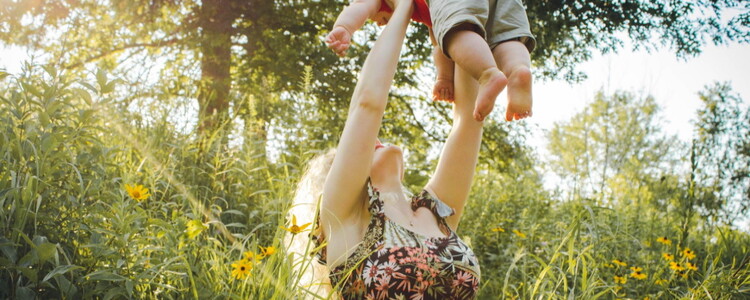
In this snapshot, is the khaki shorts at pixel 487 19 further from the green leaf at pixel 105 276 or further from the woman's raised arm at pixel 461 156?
the green leaf at pixel 105 276

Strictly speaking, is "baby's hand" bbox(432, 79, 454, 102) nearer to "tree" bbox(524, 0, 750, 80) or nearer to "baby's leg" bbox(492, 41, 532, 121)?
"baby's leg" bbox(492, 41, 532, 121)

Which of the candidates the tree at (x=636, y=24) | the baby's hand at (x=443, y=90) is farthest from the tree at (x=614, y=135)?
the baby's hand at (x=443, y=90)

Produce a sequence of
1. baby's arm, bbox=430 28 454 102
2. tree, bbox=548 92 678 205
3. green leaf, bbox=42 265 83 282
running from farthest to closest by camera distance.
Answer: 1. tree, bbox=548 92 678 205
2. baby's arm, bbox=430 28 454 102
3. green leaf, bbox=42 265 83 282

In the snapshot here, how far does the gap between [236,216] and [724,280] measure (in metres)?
2.44

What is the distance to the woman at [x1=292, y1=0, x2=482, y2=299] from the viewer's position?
1.68m

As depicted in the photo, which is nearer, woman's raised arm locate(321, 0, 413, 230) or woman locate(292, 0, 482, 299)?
woman locate(292, 0, 482, 299)

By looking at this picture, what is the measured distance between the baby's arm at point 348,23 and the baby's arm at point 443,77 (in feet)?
1.11

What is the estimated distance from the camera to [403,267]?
1665mm

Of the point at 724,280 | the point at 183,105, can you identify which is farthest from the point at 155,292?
the point at 724,280

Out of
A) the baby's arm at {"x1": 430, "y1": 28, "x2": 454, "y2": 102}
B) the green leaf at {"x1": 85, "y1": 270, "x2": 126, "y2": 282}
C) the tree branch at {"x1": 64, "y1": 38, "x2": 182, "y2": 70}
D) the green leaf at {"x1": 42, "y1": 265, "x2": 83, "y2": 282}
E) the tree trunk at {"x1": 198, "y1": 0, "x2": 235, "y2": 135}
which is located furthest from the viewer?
the tree branch at {"x1": 64, "y1": 38, "x2": 182, "y2": 70}

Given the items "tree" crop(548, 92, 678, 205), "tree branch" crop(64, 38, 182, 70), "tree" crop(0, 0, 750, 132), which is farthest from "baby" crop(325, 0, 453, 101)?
"tree" crop(548, 92, 678, 205)

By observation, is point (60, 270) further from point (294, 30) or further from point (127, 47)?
point (127, 47)

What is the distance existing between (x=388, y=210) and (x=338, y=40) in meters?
0.64

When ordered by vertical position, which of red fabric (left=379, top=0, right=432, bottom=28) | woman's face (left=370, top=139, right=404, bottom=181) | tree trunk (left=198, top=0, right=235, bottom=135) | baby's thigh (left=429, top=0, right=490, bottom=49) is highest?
tree trunk (left=198, top=0, right=235, bottom=135)
